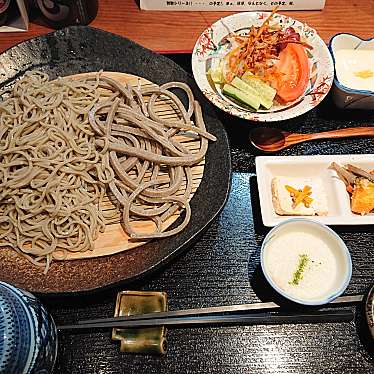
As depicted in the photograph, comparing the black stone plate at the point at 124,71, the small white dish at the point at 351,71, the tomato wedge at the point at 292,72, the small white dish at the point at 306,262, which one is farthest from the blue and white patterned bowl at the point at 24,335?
the small white dish at the point at 351,71

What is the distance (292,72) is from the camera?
2447 millimetres

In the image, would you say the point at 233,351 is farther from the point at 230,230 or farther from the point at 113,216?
the point at 113,216

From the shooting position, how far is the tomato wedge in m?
2.38

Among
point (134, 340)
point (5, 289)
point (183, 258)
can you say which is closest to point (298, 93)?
point (183, 258)

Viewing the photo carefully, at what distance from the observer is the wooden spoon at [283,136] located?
245cm

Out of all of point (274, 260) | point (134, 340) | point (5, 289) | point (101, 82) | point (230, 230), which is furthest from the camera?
point (101, 82)

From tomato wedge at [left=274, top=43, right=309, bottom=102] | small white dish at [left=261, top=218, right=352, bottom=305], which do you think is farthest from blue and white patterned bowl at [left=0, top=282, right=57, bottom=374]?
tomato wedge at [left=274, top=43, right=309, bottom=102]

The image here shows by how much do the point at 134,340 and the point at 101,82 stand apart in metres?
1.33

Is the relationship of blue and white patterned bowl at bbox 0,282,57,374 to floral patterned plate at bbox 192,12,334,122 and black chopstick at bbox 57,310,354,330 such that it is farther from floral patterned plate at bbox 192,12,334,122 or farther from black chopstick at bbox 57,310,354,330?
floral patterned plate at bbox 192,12,334,122

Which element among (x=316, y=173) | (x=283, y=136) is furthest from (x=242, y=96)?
(x=316, y=173)

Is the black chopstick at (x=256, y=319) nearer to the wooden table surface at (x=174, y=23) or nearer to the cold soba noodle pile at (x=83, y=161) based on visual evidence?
the cold soba noodle pile at (x=83, y=161)

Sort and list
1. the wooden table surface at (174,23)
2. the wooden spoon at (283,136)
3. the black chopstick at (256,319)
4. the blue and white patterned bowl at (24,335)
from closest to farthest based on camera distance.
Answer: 1. the blue and white patterned bowl at (24,335)
2. the black chopstick at (256,319)
3. the wooden spoon at (283,136)
4. the wooden table surface at (174,23)

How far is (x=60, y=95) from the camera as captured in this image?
2355mm

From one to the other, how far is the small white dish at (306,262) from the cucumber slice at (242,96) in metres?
0.63
